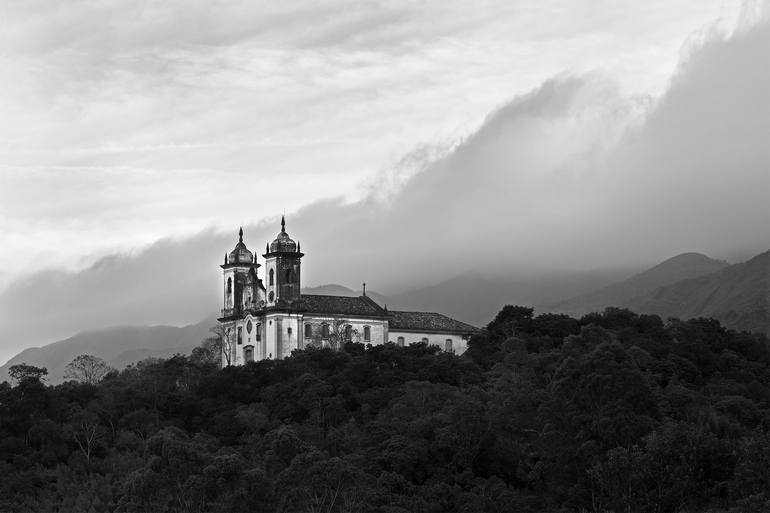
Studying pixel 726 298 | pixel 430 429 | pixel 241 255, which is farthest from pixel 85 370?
pixel 726 298

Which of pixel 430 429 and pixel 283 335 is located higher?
pixel 283 335

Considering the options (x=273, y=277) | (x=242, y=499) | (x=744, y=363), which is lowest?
(x=242, y=499)

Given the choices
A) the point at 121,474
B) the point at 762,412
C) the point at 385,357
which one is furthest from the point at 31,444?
the point at 762,412

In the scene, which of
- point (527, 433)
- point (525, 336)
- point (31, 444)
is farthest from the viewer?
point (525, 336)

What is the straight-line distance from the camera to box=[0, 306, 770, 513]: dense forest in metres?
59.4

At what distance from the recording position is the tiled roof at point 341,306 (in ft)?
351

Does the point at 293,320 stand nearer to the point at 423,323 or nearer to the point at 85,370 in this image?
the point at 423,323

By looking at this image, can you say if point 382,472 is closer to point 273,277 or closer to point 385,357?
point 385,357

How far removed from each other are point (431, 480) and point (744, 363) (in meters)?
33.7

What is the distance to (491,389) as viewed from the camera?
84625 millimetres

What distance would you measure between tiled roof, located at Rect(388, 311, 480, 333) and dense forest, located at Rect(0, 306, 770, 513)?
4338 mm

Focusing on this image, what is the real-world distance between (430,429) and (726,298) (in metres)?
86.5

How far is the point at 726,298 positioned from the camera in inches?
5891

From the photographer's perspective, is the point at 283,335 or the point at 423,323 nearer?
the point at 283,335
